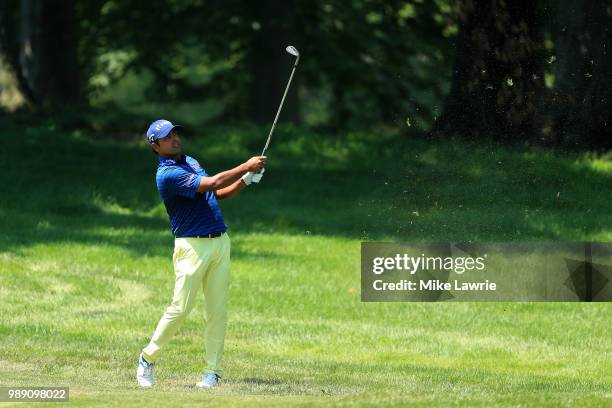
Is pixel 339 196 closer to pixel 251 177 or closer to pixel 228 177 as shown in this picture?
pixel 251 177

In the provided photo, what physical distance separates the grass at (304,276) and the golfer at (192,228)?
23.6 inches

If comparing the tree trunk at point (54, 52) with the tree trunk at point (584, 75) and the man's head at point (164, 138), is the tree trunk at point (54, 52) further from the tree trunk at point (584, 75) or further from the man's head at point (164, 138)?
the man's head at point (164, 138)

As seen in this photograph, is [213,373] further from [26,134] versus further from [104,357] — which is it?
[26,134]

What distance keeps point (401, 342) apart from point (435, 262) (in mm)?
2269

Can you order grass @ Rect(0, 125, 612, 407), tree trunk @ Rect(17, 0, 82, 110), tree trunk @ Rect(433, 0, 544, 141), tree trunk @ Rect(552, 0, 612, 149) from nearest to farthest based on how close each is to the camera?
grass @ Rect(0, 125, 612, 407)
tree trunk @ Rect(433, 0, 544, 141)
tree trunk @ Rect(552, 0, 612, 149)
tree trunk @ Rect(17, 0, 82, 110)

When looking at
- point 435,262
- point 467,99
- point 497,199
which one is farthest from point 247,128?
point 435,262

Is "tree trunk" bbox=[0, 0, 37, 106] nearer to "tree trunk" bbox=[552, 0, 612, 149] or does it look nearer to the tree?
the tree

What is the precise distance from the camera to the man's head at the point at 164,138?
1104 cm

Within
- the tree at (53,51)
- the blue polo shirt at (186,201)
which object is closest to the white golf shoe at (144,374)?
the blue polo shirt at (186,201)

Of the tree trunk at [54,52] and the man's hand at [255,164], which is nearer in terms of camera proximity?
the man's hand at [255,164]

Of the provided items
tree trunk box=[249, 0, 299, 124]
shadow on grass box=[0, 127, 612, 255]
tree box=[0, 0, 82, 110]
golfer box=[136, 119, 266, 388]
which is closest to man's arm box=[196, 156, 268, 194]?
golfer box=[136, 119, 266, 388]

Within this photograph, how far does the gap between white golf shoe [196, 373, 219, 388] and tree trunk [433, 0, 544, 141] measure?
11.3 m

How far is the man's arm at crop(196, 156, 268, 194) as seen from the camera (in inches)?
425

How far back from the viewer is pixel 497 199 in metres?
20.2
